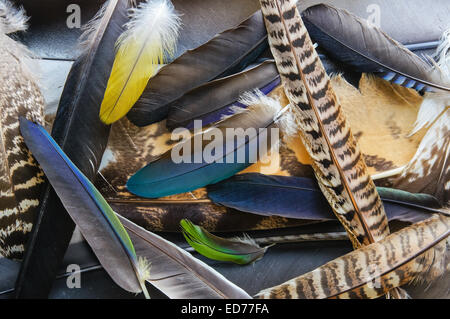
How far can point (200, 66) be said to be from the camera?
0.63 m

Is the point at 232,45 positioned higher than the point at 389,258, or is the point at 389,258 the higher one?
the point at 232,45

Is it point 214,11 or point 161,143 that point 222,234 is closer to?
point 161,143

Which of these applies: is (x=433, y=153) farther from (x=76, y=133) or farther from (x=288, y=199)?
(x=76, y=133)

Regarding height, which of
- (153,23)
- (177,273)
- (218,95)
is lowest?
(177,273)

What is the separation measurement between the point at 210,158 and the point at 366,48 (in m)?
0.33

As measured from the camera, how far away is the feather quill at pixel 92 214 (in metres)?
0.59

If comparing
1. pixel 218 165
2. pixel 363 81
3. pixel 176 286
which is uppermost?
pixel 363 81

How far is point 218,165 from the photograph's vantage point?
2.04ft

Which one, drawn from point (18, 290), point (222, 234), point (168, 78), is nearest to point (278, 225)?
point (222, 234)

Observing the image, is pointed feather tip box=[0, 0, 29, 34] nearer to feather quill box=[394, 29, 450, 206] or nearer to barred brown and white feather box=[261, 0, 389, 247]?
barred brown and white feather box=[261, 0, 389, 247]

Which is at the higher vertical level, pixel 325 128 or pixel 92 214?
pixel 325 128

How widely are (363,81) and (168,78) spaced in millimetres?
337

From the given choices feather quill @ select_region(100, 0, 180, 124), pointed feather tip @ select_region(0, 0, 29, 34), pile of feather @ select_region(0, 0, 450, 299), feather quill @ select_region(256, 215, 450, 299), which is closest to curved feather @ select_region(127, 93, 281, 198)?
pile of feather @ select_region(0, 0, 450, 299)

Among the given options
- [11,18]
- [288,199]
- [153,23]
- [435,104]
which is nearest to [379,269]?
[288,199]
